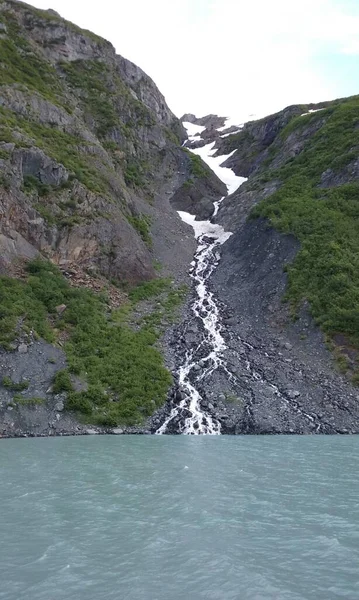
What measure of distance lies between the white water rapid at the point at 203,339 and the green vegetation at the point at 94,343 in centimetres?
141

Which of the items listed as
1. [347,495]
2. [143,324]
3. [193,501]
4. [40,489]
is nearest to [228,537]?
[193,501]

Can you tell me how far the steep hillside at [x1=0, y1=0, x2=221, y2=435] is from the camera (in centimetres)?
2789

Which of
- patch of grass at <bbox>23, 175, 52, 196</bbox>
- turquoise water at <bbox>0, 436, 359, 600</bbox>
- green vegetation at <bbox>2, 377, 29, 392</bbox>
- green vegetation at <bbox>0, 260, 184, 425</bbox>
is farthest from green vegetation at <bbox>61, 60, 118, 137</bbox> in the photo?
turquoise water at <bbox>0, 436, 359, 600</bbox>

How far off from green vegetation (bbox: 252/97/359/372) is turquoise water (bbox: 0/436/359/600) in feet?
57.7

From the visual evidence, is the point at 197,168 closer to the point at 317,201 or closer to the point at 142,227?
the point at 142,227

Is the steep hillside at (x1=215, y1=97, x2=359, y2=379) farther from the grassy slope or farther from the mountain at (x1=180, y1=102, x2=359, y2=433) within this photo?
the grassy slope

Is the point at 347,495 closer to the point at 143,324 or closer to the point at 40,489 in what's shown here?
the point at 40,489

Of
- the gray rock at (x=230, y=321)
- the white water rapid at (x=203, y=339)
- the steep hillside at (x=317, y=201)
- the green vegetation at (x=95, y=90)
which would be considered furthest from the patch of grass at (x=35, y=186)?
the steep hillside at (x=317, y=201)

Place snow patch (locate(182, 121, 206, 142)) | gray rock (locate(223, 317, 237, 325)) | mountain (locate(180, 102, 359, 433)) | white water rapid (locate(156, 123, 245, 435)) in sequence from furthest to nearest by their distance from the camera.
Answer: snow patch (locate(182, 121, 206, 142)), gray rock (locate(223, 317, 237, 325)), mountain (locate(180, 102, 359, 433)), white water rapid (locate(156, 123, 245, 435))

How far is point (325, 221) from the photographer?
45906mm

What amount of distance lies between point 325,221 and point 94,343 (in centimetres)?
2563

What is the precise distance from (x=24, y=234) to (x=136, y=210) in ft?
63.5

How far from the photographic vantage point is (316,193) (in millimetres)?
52875

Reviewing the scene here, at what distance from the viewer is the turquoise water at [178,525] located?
8727mm
